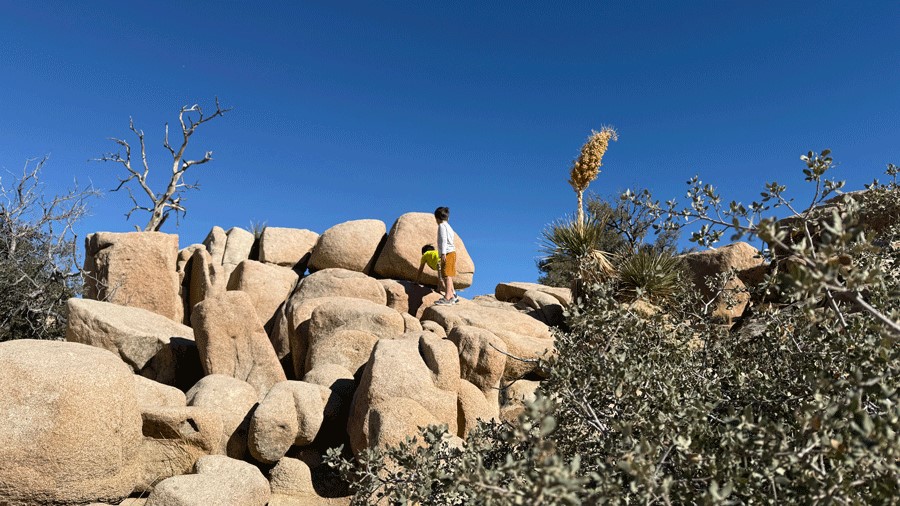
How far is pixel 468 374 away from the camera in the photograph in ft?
31.0

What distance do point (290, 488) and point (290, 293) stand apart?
24.5 feet

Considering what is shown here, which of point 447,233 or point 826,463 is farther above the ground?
point 447,233

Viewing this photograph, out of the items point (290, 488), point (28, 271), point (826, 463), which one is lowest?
point (290, 488)

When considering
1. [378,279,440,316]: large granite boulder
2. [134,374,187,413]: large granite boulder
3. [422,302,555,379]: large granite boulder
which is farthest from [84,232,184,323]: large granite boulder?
[422,302,555,379]: large granite boulder

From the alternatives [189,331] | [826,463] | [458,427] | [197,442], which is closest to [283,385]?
[197,442]

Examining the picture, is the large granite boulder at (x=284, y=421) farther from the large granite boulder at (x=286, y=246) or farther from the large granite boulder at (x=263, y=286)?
the large granite boulder at (x=286, y=246)

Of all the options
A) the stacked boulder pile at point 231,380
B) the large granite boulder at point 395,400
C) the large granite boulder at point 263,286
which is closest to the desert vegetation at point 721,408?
the stacked boulder pile at point 231,380

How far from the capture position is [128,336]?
1008cm

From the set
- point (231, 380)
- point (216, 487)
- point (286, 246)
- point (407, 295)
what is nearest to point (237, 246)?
point (286, 246)

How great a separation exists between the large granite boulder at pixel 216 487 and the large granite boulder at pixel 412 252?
337 inches

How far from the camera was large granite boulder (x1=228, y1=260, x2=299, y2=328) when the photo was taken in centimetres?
1388

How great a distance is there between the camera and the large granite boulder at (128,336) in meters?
9.88

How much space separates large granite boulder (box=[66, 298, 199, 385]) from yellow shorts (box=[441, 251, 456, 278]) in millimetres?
5647

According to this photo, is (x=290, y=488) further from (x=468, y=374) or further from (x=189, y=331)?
(x=189, y=331)
